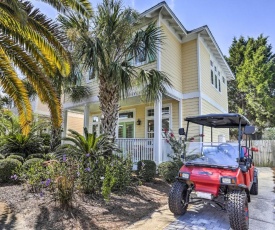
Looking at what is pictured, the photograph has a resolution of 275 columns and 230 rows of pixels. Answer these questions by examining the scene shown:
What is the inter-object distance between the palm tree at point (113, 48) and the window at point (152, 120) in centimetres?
438

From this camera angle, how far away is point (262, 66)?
21.0 m

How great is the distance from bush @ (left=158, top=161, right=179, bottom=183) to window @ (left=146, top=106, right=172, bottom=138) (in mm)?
3900

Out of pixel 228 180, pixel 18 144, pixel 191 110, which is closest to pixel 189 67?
pixel 191 110

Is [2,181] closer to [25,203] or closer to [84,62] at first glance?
[25,203]

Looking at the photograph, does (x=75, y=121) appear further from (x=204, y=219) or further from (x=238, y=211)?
(x=238, y=211)

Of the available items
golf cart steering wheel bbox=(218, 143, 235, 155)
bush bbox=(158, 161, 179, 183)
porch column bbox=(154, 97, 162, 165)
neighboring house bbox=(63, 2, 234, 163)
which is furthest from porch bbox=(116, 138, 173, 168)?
golf cart steering wheel bbox=(218, 143, 235, 155)

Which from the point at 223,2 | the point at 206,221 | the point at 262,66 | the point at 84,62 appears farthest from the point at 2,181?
the point at 262,66

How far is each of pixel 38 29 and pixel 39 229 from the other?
506cm

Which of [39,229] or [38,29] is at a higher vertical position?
[38,29]

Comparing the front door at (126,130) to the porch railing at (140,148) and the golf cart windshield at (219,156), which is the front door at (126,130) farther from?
the golf cart windshield at (219,156)

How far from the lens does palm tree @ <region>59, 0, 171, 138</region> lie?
22.4ft

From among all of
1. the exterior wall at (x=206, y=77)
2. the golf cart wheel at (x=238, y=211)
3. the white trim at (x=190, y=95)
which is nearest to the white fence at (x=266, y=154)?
the exterior wall at (x=206, y=77)

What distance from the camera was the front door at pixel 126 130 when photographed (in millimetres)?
13970

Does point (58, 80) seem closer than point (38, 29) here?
No
